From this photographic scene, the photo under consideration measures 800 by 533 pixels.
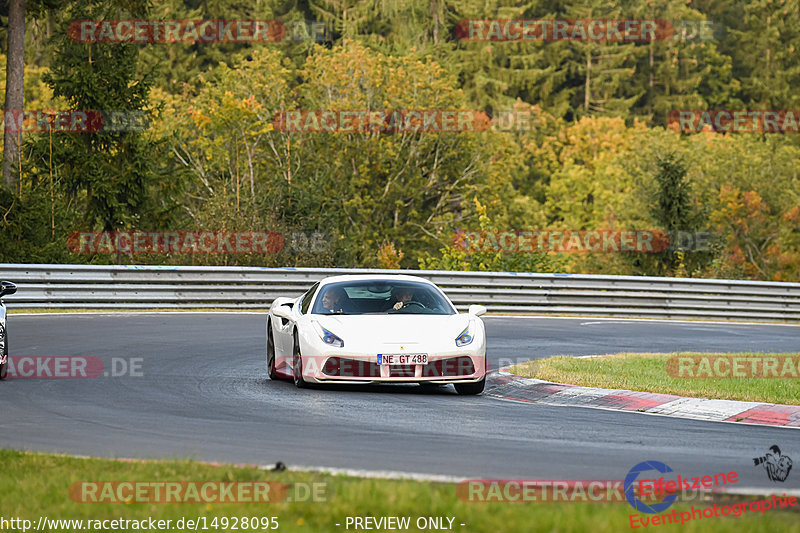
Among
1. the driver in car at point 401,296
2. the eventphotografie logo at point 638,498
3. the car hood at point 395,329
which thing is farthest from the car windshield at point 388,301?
the eventphotografie logo at point 638,498

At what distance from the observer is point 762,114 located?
8419 cm

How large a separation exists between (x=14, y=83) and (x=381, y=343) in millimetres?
23004

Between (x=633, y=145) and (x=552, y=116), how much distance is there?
962 centimetres

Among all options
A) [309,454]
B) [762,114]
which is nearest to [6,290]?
[309,454]

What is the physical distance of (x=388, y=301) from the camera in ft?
47.3

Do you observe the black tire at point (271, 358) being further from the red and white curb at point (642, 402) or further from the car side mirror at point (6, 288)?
the car side mirror at point (6, 288)

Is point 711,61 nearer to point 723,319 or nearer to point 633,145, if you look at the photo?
point 633,145

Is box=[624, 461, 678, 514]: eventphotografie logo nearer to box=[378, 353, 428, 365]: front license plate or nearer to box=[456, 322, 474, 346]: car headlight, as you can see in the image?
box=[378, 353, 428, 365]: front license plate

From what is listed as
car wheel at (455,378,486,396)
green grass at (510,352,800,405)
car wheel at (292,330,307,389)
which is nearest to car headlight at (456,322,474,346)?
car wheel at (455,378,486,396)

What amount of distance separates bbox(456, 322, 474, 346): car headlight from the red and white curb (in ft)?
2.63

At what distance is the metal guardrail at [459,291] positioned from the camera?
85.2 feet

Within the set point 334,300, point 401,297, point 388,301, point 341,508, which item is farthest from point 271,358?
point 341,508

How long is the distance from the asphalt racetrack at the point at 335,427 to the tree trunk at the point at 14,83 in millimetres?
16743

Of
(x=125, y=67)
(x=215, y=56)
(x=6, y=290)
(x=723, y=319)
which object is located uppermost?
(x=215, y=56)
